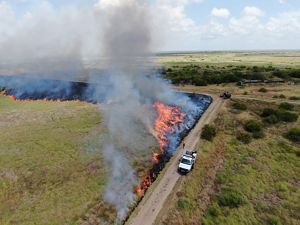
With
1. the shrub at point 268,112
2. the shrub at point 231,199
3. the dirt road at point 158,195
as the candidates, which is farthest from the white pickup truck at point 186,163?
the shrub at point 268,112

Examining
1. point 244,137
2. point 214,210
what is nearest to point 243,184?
point 214,210

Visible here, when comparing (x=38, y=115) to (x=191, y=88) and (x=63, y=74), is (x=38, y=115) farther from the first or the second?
(x=63, y=74)

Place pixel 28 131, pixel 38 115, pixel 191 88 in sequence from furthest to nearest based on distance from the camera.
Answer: pixel 191 88, pixel 38 115, pixel 28 131

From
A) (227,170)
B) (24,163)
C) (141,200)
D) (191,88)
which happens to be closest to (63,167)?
(24,163)

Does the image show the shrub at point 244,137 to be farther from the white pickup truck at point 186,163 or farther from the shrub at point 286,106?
the shrub at point 286,106

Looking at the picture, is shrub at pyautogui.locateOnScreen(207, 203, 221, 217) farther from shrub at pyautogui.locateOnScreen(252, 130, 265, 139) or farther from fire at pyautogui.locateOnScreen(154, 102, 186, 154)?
shrub at pyautogui.locateOnScreen(252, 130, 265, 139)

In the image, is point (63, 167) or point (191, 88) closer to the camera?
point (63, 167)

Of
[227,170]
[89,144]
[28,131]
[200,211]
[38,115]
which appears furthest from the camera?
[38,115]
